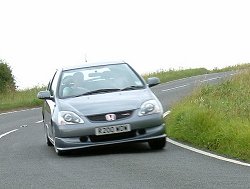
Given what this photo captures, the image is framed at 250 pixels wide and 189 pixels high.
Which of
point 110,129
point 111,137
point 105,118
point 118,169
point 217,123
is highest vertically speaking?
point 105,118

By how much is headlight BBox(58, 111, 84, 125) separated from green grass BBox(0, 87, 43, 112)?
19.7m

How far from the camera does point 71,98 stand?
1374cm

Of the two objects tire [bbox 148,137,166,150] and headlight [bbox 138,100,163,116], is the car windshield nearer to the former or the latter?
headlight [bbox 138,100,163,116]

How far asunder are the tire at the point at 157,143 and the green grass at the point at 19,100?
19.7 m

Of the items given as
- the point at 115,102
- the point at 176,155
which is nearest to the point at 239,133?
the point at 176,155

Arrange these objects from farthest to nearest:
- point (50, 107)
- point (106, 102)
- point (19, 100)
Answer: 1. point (19, 100)
2. point (50, 107)
3. point (106, 102)

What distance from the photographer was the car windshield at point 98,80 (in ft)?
46.2

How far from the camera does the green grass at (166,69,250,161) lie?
12.9 m

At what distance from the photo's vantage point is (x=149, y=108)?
43.1 feet

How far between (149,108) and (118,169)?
7.22 ft

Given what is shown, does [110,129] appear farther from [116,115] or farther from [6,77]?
[6,77]

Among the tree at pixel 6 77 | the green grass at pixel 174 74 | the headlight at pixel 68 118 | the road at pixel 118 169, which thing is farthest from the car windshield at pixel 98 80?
the tree at pixel 6 77

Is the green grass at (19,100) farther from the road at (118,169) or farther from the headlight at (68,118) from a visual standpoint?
the headlight at (68,118)

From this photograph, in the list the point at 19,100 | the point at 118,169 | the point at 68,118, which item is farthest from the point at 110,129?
the point at 19,100
